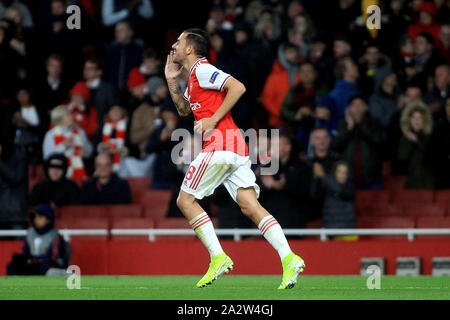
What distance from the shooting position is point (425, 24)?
65.7 feet

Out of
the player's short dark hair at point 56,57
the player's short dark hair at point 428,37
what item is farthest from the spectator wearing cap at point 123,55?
the player's short dark hair at point 428,37

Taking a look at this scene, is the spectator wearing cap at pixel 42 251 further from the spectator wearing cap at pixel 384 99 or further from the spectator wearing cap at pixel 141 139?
the spectator wearing cap at pixel 384 99

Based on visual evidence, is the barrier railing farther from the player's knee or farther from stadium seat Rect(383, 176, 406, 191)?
the player's knee

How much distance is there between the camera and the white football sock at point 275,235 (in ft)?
33.9

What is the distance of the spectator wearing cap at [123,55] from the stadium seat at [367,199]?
19.5 feet

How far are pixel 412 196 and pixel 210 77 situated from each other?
718cm

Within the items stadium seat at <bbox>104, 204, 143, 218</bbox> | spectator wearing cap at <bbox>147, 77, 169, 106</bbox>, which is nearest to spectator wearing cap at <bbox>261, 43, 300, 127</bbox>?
spectator wearing cap at <bbox>147, 77, 169, 106</bbox>

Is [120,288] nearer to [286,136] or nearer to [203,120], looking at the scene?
[203,120]

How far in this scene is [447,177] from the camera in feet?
55.8

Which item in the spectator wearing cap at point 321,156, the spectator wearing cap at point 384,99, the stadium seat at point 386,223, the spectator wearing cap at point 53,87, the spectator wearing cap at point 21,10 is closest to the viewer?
the stadium seat at point 386,223

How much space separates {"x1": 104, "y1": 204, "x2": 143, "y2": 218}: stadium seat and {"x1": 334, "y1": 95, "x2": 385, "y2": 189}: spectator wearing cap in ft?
11.2

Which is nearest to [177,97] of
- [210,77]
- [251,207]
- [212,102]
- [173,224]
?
[212,102]
